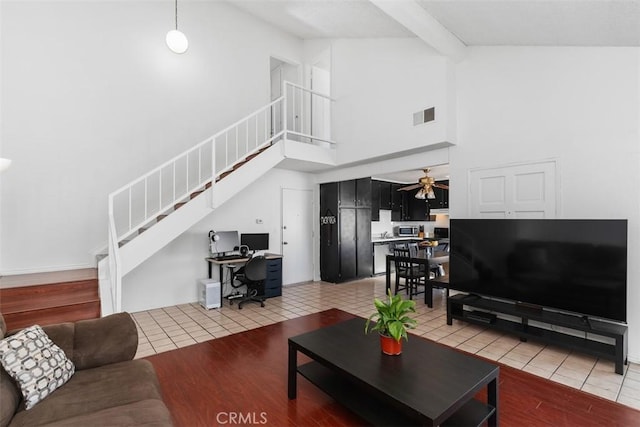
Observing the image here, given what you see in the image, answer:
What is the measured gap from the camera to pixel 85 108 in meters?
4.25

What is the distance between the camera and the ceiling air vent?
4199 millimetres

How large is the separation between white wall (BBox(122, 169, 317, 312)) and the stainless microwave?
342cm

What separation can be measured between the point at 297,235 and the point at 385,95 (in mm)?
3359

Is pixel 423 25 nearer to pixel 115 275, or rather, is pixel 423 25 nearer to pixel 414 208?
pixel 115 275

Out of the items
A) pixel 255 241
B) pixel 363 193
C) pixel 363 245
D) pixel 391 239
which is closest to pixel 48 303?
pixel 255 241

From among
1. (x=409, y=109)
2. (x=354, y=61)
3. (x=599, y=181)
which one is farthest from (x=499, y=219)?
(x=354, y=61)

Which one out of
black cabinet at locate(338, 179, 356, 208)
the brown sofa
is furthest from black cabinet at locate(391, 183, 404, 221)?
the brown sofa

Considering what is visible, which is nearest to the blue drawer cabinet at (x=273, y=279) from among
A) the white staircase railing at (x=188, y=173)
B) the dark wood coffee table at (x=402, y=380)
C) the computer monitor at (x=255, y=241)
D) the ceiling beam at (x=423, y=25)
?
the computer monitor at (x=255, y=241)

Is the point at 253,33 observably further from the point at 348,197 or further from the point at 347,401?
the point at 347,401

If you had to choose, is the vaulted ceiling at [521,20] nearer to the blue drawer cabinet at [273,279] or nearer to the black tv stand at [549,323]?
the black tv stand at [549,323]

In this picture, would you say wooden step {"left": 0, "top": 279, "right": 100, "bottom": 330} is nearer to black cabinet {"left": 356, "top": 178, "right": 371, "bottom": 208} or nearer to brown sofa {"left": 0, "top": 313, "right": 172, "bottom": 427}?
brown sofa {"left": 0, "top": 313, "right": 172, "bottom": 427}

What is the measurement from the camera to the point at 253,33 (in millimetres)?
5996

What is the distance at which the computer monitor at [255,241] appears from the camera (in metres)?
5.42

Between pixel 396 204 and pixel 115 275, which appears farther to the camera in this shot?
pixel 396 204
